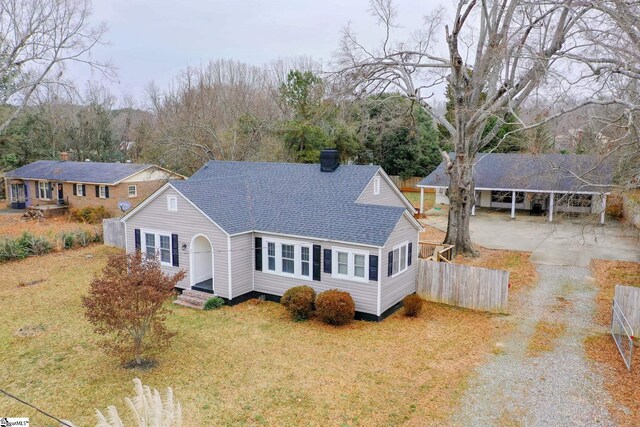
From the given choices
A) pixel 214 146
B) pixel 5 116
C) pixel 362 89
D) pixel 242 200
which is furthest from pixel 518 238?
pixel 5 116

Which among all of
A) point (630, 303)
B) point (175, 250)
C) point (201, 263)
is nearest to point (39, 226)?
point (175, 250)

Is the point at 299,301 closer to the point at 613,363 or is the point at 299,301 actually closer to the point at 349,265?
the point at 349,265

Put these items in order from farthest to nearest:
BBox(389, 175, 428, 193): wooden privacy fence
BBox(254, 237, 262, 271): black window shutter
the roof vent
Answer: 1. BBox(389, 175, 428, 193): wooden privacy fence
2. the roof vent
3. BBox(254, 237, 262, 271): black window shutter

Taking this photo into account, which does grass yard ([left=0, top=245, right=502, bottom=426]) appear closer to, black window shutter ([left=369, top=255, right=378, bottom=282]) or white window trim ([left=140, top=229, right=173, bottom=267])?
black window shutter ([left=369, top=255, right=378, bottom=282])

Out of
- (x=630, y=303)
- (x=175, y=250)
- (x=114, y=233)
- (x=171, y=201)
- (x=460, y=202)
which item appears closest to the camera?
(x=630, y=303)

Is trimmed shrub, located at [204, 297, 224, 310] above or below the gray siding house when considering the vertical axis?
below

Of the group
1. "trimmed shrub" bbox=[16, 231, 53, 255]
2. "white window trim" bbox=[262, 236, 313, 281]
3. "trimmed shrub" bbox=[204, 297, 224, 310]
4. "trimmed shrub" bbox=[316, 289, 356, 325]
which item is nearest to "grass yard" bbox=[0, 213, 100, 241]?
"trimmed shrub" bbox=[16, 231, 53, 255]
